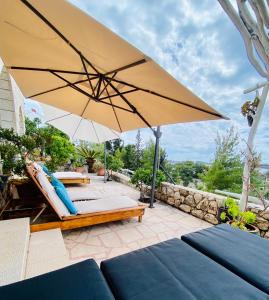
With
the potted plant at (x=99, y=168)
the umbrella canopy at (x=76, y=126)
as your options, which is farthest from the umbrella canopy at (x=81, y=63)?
the potted plant at (x=99, y=168)

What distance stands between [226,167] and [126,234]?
7538 millimetres

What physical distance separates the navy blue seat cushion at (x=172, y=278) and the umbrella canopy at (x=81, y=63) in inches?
64.6

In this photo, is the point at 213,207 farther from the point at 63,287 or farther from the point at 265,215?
the point at 63,287

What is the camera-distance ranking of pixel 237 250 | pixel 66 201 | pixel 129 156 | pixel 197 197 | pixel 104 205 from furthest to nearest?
pixel 129 156 < pixel 197 197 < pixel 104 205 < pixel 66 201 < pixel 237 250

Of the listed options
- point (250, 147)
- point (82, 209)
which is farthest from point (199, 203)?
point (82, 209)

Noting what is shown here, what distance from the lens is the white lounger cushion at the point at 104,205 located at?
3.13 metres

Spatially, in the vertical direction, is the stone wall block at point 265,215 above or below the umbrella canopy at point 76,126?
below

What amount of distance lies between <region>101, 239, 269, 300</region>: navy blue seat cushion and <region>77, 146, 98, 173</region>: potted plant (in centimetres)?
842

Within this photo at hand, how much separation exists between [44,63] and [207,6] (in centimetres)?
330

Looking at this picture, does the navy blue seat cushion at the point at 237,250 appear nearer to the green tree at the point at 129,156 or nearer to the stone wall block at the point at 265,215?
the stone wall block at the point at 265,215

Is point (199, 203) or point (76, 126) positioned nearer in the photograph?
point (199, 203)

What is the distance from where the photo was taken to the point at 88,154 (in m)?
9.59

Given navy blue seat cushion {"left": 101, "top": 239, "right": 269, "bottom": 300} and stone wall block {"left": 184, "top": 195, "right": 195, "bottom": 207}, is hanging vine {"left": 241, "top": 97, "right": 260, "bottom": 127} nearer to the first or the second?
stone wall block {"left": 184, "top": 195, "right": 195, "bottom": 207}

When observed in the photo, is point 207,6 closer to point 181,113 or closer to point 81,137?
point 181,113
